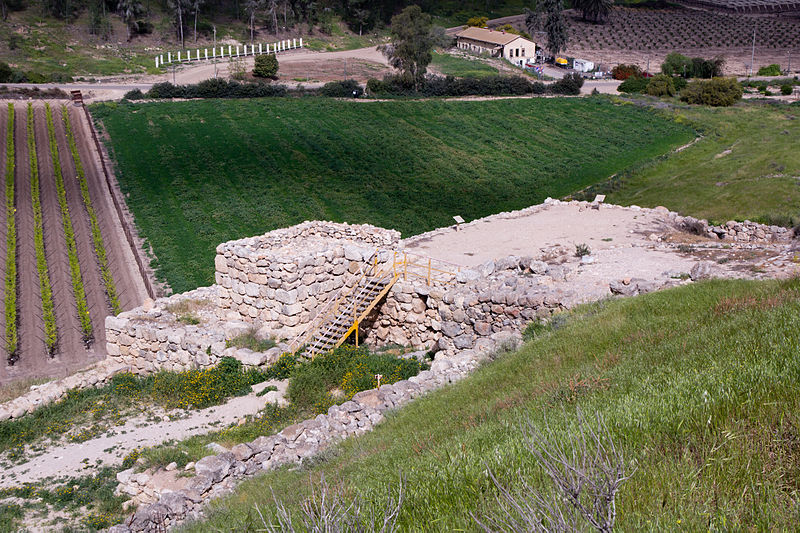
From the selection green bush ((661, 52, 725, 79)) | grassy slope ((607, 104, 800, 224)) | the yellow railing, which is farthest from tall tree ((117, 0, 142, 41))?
the yellow railing

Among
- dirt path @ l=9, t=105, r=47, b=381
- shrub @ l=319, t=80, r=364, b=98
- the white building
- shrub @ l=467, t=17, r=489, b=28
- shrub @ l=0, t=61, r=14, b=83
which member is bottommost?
dirt path @ l=9, t=105, r=47, b=381

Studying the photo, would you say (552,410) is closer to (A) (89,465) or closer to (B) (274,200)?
(A) (89,465)

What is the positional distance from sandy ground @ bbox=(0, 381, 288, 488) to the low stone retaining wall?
1.63 m

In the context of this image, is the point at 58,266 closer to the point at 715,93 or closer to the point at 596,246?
the point at 596,246

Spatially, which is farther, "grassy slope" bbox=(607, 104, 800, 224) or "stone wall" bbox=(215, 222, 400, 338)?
"grassy slope" bbox=(607, 104, 800, 224)

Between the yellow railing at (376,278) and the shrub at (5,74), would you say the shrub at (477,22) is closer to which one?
the shrub at (5,74)

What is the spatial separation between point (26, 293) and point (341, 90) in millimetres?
39948

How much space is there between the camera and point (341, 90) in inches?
2450

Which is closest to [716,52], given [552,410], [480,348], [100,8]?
[100,8]

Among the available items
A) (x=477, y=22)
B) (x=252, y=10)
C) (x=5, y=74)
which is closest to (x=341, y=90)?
(x=5, y=74)

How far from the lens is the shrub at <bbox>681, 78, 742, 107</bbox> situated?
62344mm

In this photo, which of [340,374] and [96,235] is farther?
[96,235]

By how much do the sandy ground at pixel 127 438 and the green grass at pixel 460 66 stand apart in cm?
6508

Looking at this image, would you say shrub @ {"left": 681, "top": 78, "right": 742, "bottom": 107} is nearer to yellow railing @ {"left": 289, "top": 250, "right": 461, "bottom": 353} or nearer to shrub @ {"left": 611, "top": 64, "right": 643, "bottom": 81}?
shrub @ {"left": 611, "top": 64, "right": 643, "bottom": 81}
